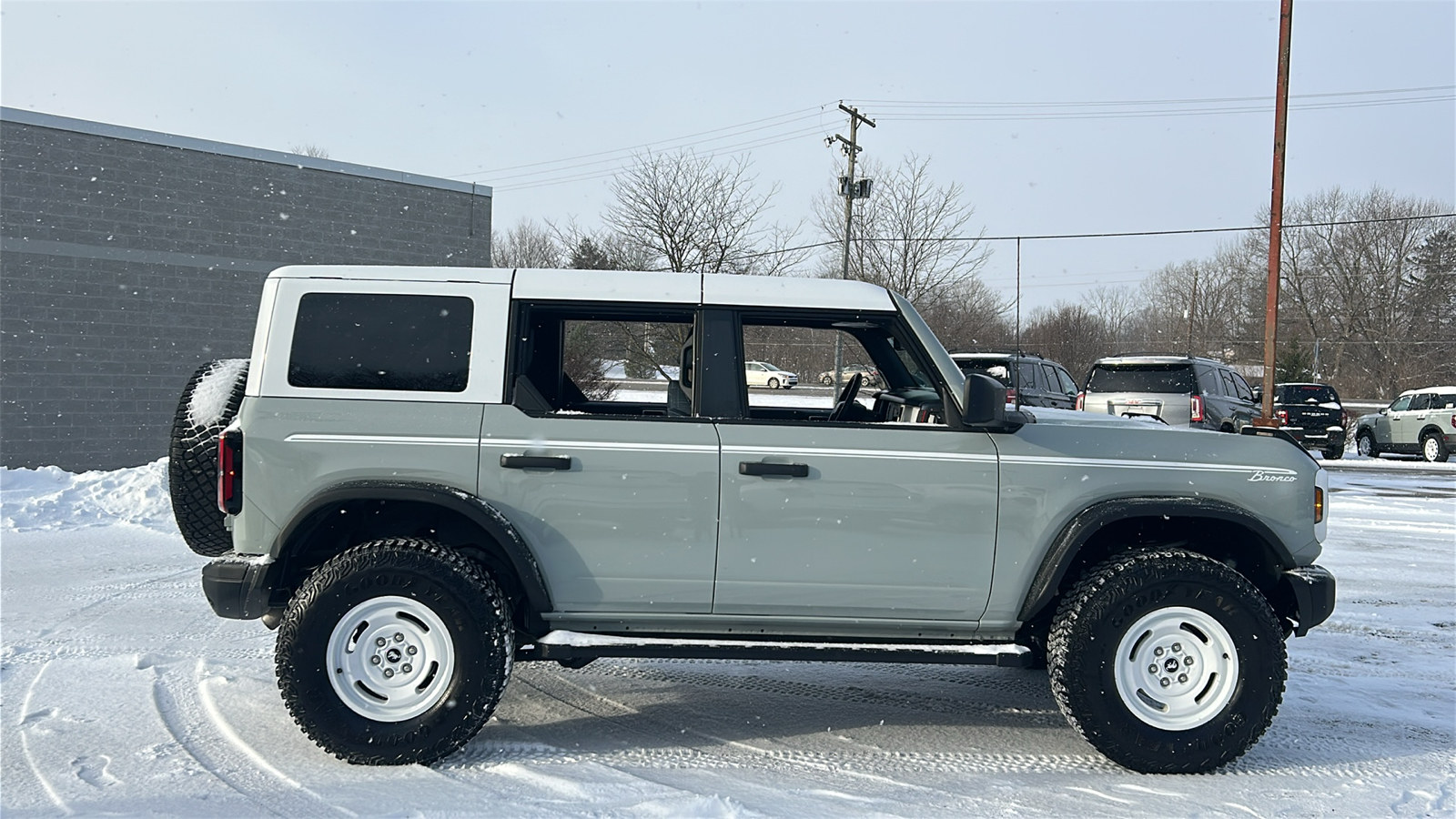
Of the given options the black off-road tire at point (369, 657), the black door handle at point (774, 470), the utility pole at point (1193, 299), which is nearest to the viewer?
the black off-road tire at point (369, 657)

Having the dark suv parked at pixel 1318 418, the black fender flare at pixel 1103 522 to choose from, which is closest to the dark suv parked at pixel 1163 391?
the dark suv parked at pixel 1318 418

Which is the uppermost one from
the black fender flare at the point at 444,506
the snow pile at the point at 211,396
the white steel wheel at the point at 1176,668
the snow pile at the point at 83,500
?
the snow pile at the point at 211,396

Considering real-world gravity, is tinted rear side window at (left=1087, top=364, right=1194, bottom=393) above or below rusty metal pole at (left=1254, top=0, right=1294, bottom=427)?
below

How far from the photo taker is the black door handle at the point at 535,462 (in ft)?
13.3

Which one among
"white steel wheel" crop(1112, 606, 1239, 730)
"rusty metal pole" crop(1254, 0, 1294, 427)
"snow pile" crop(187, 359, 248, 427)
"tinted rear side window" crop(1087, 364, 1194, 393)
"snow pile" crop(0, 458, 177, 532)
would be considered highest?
"rusty metal pole" crop(1254, 0, 1294, 427)

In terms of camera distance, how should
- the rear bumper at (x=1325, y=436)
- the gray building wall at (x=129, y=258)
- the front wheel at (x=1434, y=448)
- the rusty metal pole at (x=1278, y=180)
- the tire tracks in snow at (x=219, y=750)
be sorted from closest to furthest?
the tire tracks in snow at (x=219, y=750), the gray building wall at (x=129, y=258), the rusty metal pole at (x=1278, y=180), the front wheel at (x=1434, y=448), the rear bumper at (x=1325, y=436)

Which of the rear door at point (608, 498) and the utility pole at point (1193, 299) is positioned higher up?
the utility pole at point (1193, 299)

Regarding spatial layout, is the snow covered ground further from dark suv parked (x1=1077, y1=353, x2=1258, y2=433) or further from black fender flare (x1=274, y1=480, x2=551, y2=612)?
dark suv parked (x1=1077, y1=353, x2=1258, y2=433)

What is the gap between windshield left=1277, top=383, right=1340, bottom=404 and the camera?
78.7 ft

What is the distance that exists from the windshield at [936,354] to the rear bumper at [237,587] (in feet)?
9.51

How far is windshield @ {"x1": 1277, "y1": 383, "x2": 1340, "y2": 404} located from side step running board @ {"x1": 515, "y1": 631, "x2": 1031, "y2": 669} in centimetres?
2353

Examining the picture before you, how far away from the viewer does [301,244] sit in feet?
48.4

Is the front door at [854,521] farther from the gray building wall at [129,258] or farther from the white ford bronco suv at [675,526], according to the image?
the gray building wall at [129,258]

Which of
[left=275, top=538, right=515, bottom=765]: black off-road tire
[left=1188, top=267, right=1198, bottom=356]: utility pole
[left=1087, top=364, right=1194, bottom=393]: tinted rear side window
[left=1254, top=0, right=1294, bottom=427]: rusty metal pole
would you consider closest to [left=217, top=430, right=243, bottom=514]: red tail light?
[left=275, top=538, right=515, bottom=765]: black off-road tire
